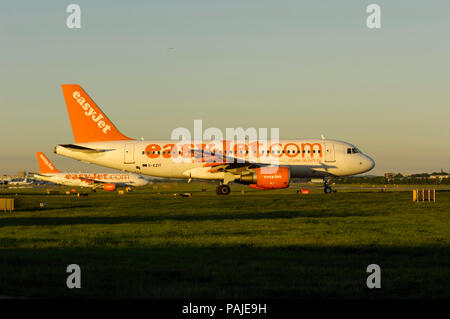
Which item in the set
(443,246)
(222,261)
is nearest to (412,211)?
(443,246)

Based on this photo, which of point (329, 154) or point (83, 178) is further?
point (83, 178)

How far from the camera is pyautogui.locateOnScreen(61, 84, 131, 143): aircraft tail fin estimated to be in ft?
168

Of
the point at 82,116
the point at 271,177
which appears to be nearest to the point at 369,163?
the point at 271,177

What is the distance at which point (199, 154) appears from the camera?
49281 mm

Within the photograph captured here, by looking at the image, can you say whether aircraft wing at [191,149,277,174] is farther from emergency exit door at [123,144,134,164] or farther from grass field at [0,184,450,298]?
grass field at [0,184,450,298]

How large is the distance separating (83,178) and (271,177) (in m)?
62.5

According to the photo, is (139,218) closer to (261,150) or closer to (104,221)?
(104,221)

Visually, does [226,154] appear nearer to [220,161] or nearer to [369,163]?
[220,161]

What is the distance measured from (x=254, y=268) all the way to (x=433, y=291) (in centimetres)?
412

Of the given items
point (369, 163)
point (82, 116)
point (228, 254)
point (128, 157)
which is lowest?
point (228, 254)

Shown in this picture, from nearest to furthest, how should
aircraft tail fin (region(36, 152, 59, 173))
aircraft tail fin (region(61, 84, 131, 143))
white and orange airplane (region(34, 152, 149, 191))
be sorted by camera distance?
1. aircraft tail fin (region(61, 84, 131, 143))
2. white and orange airplane (region(34, 152, 149, 191))
3. aircraft tail fin (region(36, 152, 59, 173))

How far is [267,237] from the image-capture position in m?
19.5

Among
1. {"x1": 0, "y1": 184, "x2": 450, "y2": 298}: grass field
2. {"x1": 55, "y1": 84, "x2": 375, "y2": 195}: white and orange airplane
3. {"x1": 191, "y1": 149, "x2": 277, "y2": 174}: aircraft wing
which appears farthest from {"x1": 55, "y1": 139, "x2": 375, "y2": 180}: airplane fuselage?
{"x1": 0, "y1": 184, "x2": 450, "y2": 298}: grass field
